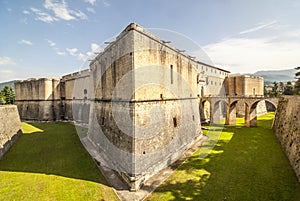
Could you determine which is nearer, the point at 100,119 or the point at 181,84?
the point at 100,119

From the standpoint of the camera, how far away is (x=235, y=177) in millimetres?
11234

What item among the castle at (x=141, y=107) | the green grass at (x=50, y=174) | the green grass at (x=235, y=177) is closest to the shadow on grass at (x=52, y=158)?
the green grass at (x=50, y=174)

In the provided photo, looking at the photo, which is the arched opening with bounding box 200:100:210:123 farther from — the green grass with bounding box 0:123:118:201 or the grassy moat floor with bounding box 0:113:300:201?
the green grass with bounding box 0:123:118:201

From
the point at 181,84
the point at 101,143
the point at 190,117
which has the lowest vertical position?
the point at 101,143

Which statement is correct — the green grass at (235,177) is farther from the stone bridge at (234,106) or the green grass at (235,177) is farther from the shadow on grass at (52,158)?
the stone bridge at (234,106)

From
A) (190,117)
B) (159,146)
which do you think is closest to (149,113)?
(159,146)

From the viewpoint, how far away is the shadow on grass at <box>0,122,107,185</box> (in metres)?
11.9

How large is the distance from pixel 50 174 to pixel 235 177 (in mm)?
11752

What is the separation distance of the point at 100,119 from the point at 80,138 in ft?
17.0

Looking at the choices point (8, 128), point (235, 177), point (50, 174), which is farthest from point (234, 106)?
point (8, 128)

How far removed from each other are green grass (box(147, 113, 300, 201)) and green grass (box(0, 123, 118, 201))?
158 inches

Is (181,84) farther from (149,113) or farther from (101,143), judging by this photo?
(101,143)

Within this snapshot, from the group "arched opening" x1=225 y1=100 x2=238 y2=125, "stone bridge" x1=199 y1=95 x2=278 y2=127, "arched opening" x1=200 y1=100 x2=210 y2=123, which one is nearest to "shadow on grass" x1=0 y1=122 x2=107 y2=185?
"arched opening" x1=200 y1=100 x2=210 y2=123

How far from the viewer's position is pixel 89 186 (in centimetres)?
1032
